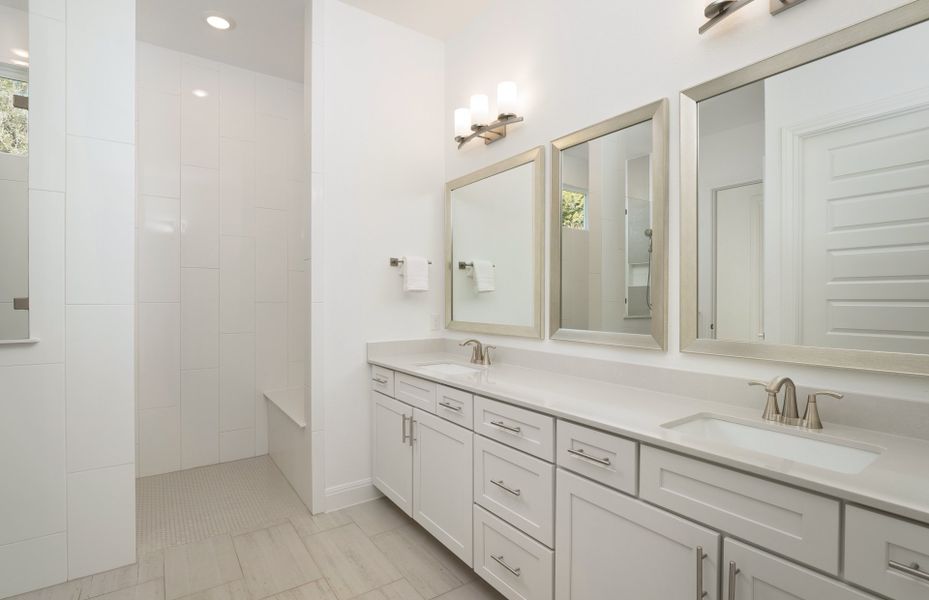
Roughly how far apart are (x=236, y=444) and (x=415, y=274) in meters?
1.92

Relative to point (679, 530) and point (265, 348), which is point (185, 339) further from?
point (679, 530)

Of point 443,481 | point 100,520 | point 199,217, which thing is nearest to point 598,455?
point 443,481

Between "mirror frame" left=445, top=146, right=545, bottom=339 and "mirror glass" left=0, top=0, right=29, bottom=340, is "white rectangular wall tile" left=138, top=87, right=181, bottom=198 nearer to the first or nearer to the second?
"mirror glass" left=0, top=0, right=29, bottom=340

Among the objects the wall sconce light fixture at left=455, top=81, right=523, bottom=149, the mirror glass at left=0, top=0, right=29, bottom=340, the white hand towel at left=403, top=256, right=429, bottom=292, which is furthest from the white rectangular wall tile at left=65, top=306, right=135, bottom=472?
the wall sconce light fixture at left=455, top=81, right=523, bottom=149

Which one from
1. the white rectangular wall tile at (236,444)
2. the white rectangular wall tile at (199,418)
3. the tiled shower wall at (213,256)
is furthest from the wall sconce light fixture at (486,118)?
the white rectangular wall tile at (236,444)

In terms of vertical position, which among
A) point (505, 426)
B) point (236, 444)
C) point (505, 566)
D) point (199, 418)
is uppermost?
point (505, 426)

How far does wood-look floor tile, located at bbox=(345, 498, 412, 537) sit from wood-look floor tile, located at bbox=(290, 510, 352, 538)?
0.05m

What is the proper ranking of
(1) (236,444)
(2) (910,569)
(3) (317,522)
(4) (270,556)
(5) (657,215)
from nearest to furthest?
(2) (910,569), (5) (657,215), (4) (270,556), (3) (317,522), (1) (236,444)

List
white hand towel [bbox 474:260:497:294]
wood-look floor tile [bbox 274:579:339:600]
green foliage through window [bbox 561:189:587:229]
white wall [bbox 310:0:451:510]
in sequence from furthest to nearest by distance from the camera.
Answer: white hand towel [bbox 474:260:497:294] → white wall [bbox 310:0:451:510] → green foliage through window [bbox 561:189:587:229] → wood-look floor tile [bbox 274:579:339:600]

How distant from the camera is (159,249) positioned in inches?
115

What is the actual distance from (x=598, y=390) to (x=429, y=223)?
62.6 inches

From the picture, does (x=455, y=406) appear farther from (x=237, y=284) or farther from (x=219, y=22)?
(x=219, y=22)

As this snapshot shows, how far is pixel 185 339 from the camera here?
300cm

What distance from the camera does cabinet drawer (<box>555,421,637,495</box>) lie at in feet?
3.81
